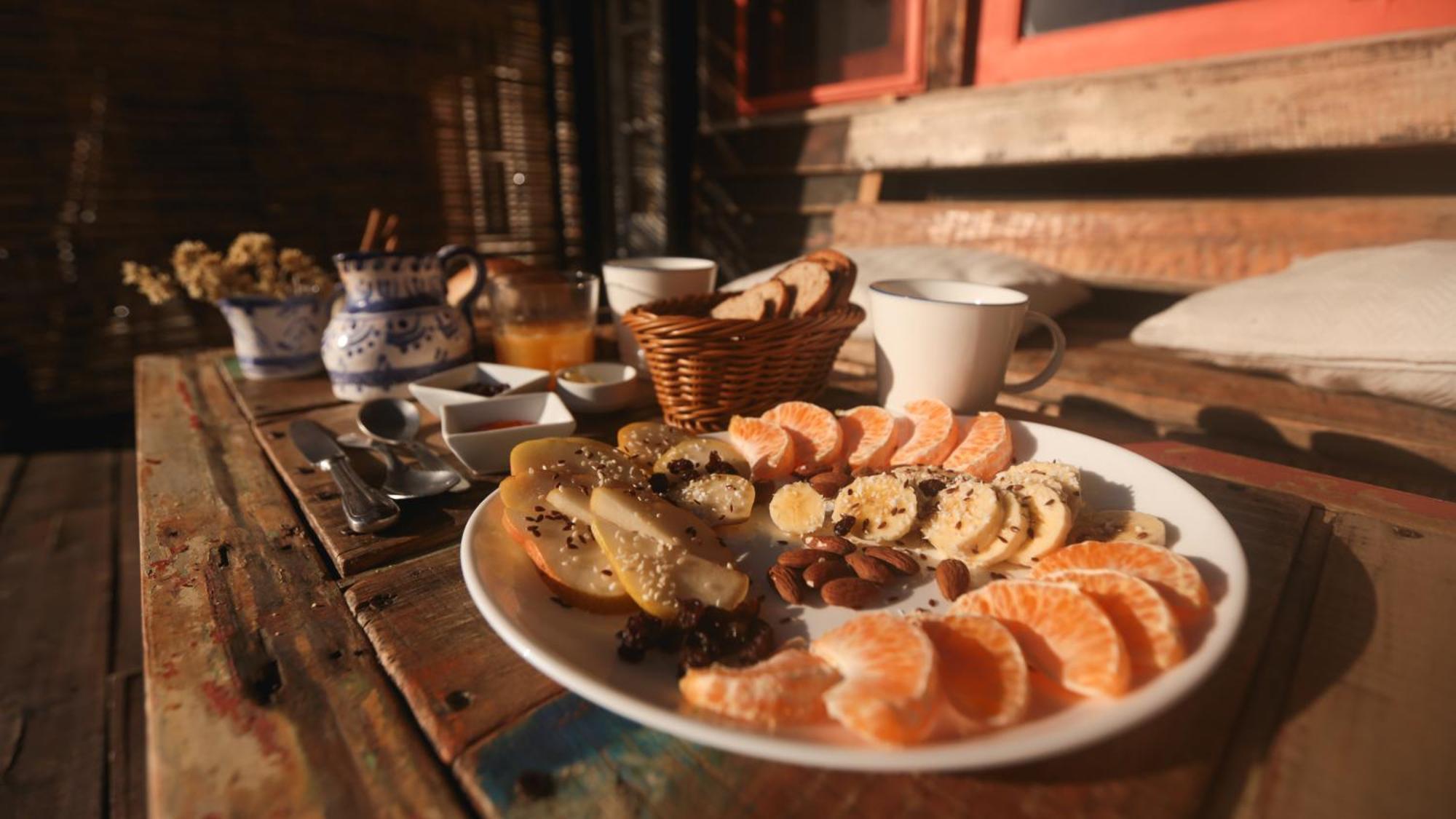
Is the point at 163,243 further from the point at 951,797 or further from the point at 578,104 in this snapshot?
the point at 951,797

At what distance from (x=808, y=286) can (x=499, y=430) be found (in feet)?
2.35

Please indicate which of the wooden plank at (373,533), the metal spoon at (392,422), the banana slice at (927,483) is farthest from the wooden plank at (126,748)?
the banana slice at (927,483)

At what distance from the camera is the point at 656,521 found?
79cm

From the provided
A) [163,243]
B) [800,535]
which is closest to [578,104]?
[163,243]

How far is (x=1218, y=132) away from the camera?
2367 millimetres

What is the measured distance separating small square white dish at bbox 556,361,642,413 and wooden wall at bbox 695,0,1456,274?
7.46 feet

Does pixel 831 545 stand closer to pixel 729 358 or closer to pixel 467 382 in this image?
pixel 729 358

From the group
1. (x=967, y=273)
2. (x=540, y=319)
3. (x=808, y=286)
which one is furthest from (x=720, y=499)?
(x=967, y=273)

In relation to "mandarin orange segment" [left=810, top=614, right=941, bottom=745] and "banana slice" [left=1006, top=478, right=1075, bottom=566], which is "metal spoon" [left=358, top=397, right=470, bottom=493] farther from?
"banana slice" [left=1006, top=478, right=1075, bottom=566]

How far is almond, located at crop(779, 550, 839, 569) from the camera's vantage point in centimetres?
80

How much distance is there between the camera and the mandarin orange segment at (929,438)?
1070 millimetres

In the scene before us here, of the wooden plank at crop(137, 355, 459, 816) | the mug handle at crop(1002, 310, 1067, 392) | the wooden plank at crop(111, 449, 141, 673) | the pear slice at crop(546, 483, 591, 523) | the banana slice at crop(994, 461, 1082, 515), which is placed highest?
the mug handle at crop(1002, 310, 1067, 392)

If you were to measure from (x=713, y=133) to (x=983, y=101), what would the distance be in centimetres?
205

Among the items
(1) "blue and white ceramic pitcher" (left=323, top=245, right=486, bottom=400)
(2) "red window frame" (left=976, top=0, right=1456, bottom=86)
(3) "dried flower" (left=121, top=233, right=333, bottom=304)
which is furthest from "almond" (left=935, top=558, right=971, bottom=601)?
(2) "red window frame" (left=976, top=0, right=1456, bottom=86)
